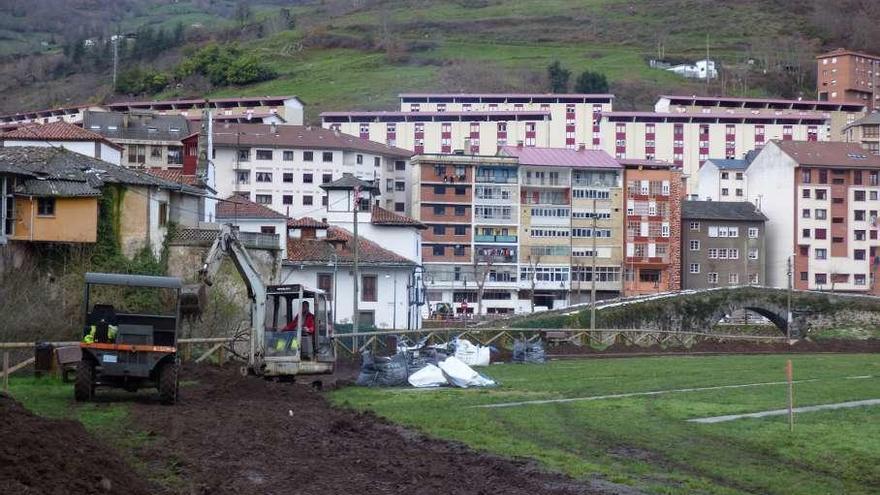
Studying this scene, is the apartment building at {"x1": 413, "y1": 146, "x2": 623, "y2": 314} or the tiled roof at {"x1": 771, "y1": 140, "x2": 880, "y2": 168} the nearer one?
the apartment building at {"x1": 413, "y1": 146, "x2": 623, "y2": 314}

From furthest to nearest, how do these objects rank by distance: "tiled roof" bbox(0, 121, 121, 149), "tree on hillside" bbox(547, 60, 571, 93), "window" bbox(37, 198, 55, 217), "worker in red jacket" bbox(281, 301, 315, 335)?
"tree on hillside" bbox(547, 60, 571, 93), "tiled roof" bbox(0, 121, 121, 149), "window" bbox(37, 198, 55, 217), "worker in red jacket" bbox(281, 301, 315, 335)

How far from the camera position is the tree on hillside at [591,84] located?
598ft

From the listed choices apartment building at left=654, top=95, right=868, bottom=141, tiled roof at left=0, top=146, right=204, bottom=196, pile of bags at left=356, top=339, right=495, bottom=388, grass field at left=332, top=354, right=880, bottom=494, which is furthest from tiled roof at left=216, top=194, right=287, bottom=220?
apartment building at left=654, top=95, right=868, bottom=141

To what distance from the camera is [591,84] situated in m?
183

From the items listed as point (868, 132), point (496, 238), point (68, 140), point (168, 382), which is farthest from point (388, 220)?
point (868, 132)

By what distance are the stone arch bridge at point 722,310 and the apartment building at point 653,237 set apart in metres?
29.2

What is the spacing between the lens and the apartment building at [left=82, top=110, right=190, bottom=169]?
12569 cm

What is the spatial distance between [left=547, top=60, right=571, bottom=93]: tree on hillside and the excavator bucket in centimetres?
15737

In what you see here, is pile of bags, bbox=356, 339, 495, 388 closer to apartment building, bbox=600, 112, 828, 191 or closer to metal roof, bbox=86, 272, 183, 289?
metal roof, bbox=86, 272, 183, 289

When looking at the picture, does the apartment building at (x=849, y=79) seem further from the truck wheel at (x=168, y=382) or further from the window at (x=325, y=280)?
the truck wheel at (x=168, y=382)

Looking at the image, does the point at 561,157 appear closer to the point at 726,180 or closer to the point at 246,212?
the point at 726,180

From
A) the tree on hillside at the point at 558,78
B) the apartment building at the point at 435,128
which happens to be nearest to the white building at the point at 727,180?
the apartment building at the point at 435,128

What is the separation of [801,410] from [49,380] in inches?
768

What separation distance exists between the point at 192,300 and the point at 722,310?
65.4 m
